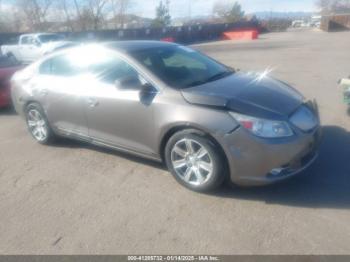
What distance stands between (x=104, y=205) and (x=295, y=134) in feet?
7.03

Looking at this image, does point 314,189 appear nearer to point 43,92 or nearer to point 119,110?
point 119,110

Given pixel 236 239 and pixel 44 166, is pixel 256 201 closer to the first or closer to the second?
pixel 236 239

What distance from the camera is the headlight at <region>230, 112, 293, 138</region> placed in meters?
3.50

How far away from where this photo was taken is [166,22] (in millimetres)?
65188

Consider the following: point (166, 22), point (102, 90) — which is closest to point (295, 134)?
point (102, 90)

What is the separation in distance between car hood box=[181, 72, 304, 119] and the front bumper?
0.92 ft

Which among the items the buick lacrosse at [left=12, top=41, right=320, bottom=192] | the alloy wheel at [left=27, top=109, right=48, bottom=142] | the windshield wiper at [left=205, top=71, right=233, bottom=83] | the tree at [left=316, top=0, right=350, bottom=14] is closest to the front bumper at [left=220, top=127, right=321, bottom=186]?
the buick lacrosse at [left=12, top=41, right=320, bottom=192]

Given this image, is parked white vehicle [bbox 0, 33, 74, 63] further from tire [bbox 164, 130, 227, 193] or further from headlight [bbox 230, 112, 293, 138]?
headlight [bbox 230, 112, 293, 138]

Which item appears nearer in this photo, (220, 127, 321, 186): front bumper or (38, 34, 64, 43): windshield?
(220, 127, 321, 186): front bumper

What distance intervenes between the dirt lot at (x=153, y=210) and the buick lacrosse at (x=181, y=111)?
0.97ft

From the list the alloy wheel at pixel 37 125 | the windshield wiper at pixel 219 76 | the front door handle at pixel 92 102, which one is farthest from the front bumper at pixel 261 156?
the alloy wheel at pixel 37 125

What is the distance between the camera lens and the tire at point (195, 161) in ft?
12.1

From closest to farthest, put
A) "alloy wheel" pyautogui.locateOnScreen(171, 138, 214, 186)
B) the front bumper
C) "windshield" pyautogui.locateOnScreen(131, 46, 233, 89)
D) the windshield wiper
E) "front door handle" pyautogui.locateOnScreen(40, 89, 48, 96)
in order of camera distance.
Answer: the front bumper < "alloy wheel" pyautogui.locateOnScreen(171, 138, 214, 186) < "windshield" pyautogui.locateOnScreen(131, 46, 233, 89) < the windshield wiper < "front door handle" pyautogui.locateOnScreen(40, 89, 48, 96)

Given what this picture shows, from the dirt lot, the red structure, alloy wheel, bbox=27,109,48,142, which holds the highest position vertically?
alloy wheel, bbox=27,109,48,142
